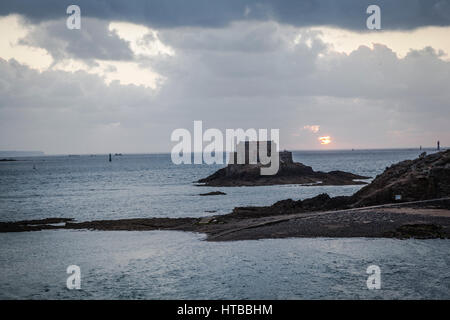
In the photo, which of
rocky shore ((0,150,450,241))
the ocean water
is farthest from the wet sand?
the ocean water

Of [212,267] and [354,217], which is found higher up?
[354,217]

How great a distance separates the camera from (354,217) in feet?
94.8

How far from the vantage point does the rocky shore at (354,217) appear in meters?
25.9

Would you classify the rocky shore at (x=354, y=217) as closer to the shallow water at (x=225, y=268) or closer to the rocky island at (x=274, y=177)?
the shallow water at (x=225, y=268)

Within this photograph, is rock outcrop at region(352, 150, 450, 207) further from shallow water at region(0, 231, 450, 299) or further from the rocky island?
the rocky island

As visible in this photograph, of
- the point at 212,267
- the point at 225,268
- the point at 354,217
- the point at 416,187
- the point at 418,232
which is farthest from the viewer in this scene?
the point at 416,187

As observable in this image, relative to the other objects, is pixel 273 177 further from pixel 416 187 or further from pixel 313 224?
pixel 313 224

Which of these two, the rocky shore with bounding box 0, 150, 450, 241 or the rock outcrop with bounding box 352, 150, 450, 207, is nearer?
the rocky shore with bounding box 0, 150, 450, 241

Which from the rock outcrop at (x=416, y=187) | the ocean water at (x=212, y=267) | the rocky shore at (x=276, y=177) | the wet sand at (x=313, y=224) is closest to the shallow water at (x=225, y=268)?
the ocean water at (x=212, y=267)

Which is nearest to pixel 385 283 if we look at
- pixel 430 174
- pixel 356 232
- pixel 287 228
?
pixel 356 232

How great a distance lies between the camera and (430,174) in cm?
3512

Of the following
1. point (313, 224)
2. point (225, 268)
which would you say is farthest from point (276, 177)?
point (225, 268)

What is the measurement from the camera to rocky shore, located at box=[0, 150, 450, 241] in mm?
25891
